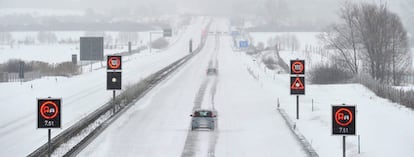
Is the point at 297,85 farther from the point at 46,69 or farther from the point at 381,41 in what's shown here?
the point at 46,69

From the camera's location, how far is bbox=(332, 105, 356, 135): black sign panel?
21.4 metres

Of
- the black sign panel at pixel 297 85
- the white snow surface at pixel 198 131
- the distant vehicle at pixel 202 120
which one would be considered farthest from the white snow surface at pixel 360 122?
the distant vehicle at pixel 202 120

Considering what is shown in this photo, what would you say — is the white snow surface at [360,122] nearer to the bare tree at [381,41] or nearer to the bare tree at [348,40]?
the bare tree at [381,41]

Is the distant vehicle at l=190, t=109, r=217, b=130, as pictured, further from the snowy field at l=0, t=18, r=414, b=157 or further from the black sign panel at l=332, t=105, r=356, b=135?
the black sign panel at l=332, t=105, r=356, b=135

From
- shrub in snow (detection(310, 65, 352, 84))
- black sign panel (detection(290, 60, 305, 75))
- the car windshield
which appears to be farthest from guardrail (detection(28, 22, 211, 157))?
shrub in snow (detection(310, 65, 352, 84))

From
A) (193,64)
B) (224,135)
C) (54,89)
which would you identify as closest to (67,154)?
(224,135)

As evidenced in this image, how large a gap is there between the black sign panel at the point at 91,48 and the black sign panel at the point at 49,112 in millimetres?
54890

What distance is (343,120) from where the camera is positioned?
21594 millimetres

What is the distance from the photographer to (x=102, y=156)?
89.0 feet

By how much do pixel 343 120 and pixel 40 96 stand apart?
34241 millimetres

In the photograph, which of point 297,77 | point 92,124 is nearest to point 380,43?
point 297,77

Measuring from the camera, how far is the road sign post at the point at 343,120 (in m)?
21.4

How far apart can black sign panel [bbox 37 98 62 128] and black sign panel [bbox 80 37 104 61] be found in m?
54.9

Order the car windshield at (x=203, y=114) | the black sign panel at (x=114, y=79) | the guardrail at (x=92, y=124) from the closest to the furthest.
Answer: the guardrail at (x=92, y=124)
the car windshield at (x=203, y=114)
the black sign panel at (x=114, y=79)
